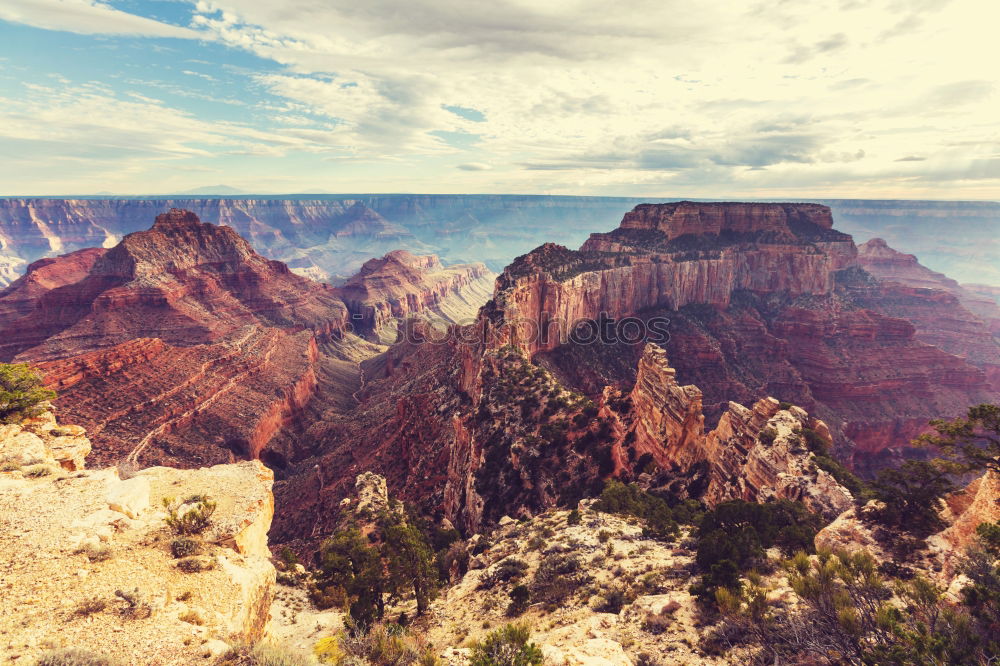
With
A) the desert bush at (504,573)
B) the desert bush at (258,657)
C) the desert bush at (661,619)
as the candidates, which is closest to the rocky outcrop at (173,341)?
the desert bush at (504,573)

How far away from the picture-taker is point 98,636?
12.3 m

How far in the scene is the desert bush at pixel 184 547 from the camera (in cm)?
1688

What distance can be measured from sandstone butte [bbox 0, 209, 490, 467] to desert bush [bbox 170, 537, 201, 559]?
204 feet

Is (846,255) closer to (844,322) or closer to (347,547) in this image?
(844,322)

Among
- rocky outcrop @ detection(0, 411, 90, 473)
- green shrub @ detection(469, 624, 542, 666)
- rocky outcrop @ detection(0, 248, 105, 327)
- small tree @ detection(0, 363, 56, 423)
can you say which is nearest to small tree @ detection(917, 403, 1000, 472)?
green shrub @ detection(469, 624, 542, 666)

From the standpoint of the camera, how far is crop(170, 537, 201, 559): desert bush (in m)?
16.9

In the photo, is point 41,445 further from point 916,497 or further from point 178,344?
point 178,344

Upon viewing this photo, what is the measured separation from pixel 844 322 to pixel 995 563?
114921 mm

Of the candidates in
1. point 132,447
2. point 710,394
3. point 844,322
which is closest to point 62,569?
point 132,447

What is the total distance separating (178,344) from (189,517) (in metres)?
107

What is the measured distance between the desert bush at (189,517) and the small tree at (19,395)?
14.6 metres

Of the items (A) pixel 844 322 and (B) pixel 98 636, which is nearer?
(B) pixel 98 636

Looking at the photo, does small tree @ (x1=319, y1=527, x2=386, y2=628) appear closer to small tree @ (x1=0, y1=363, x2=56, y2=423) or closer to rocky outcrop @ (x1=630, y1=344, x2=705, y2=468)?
small tree @ (x1=0, y1=363, x2=56, y2=423)

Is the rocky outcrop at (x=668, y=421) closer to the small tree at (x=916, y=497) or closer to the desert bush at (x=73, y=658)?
the small tree at (x=916, y=497)
